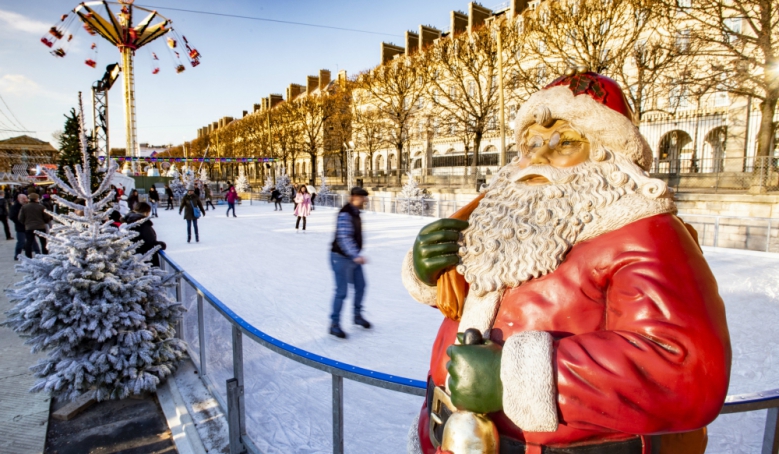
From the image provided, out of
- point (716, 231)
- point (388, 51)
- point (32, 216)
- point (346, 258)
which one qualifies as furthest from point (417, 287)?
point (388, 51)

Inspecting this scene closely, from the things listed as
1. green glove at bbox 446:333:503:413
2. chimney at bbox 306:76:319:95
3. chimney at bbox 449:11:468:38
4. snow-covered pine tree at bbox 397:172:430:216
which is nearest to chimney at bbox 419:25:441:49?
chimney at bbox 449:11:468:38

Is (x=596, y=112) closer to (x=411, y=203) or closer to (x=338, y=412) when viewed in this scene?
(x=338, y=412)

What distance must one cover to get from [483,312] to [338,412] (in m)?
1.13

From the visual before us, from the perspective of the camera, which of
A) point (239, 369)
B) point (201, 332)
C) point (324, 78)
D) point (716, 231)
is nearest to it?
point (239, 369)

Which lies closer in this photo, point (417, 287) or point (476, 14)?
point (417, 287)

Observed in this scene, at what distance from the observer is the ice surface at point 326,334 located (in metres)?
2.71

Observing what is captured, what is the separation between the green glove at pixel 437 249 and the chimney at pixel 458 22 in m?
38.7

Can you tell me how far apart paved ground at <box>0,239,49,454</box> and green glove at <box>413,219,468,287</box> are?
331cm

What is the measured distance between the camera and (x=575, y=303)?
1.03m

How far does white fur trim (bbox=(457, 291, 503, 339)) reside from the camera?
1132mm

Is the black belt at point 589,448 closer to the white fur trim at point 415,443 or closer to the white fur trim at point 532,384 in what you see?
the white fur trim at point 532,384

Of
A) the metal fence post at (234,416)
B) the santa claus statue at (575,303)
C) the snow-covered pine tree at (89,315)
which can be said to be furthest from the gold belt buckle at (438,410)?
→ the snow-covered pine tree at (89,315)

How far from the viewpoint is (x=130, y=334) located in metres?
3.48

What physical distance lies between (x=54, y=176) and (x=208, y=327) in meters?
2.17
